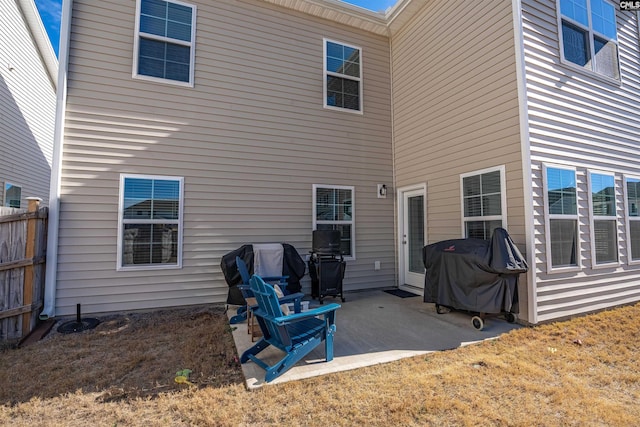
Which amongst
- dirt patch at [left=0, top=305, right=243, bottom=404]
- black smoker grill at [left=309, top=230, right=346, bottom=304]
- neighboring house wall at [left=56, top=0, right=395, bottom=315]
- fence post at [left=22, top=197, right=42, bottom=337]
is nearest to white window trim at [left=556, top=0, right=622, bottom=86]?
neighboring house wall at [left=56, top=0, right=395, bottom=315]

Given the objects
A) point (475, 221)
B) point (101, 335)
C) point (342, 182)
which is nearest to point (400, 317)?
point (475, 221)

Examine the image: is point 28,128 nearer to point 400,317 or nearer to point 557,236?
point 400,317

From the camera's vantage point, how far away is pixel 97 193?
4.71 m

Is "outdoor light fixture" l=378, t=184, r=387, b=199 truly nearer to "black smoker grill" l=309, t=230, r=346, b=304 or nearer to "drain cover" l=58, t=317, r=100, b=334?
"black smoker grill" l=309, t=230, r=346, b=304

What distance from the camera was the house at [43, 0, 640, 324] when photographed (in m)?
4.48

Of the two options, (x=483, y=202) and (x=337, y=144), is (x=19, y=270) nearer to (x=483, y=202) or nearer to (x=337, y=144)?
(x=337, y=144)

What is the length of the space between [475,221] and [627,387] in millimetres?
2570

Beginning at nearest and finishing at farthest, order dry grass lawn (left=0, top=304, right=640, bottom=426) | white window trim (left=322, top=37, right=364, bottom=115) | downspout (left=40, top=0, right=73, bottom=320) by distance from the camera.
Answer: dry grass lawn (left=0, top=304, right=640, bottom=426)
downspout (left=40, top=0, right=73, bottom=320)
white window trim (left=322, top=37, right=364, bottom=115)

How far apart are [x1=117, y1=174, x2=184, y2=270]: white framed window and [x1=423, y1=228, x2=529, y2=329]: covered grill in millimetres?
4120

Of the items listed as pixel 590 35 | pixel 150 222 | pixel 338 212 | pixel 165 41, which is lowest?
pixel 150 222

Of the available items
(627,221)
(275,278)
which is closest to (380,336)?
(275,278)

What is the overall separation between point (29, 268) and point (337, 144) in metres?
5.09

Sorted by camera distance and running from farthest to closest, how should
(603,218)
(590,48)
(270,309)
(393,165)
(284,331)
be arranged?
(393,165) < (590,48) < (603,218) < (270,309) < (284,331)

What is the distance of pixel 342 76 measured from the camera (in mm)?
6438
